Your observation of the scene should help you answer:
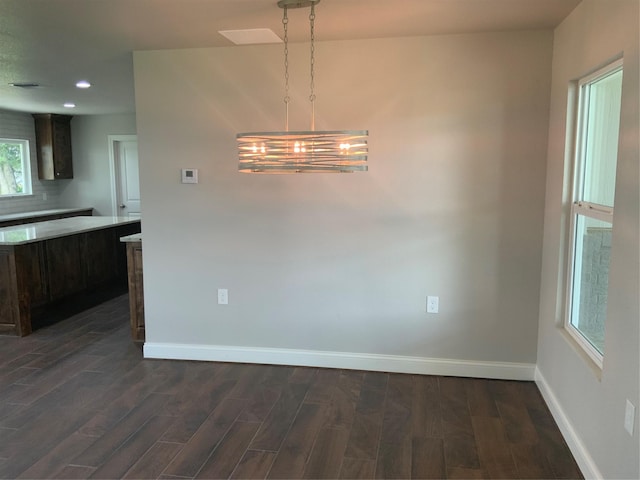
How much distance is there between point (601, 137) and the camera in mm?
2588

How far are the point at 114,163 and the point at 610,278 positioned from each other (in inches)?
297

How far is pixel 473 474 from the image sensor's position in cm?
245

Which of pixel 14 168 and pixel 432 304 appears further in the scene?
pixel 14 168

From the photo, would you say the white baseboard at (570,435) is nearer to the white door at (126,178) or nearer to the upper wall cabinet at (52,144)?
the white door at (126,178)

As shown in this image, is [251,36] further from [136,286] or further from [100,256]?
[100,256]

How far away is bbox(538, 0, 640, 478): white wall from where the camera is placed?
197cm

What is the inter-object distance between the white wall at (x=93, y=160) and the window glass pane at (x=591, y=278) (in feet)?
22.5

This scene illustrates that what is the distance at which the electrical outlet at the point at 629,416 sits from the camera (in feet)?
6.26

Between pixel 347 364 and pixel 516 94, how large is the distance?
7.28ft

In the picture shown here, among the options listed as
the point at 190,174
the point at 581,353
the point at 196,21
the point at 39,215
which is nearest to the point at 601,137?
the point at 581,353

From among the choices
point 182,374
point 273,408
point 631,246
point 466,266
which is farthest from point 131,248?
point 631,246

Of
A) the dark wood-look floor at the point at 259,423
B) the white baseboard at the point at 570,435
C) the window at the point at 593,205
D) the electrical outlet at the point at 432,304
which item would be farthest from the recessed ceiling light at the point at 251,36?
the white baseboard at the point at 570,435

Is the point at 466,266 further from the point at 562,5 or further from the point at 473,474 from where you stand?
the point at 562,5

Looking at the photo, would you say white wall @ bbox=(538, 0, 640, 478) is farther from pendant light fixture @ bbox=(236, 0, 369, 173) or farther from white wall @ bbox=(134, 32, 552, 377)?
pendant light fixture @ bbox=(236, 0, 369, 173)
